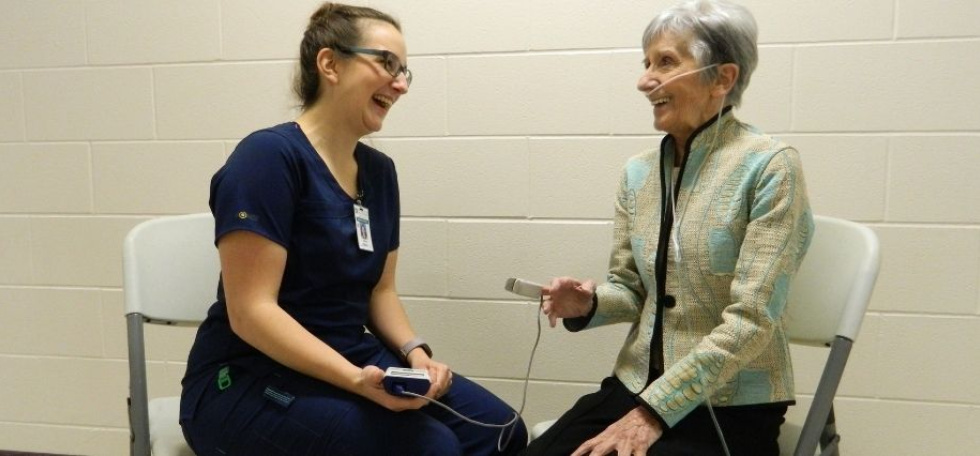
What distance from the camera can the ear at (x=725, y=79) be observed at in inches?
51.0

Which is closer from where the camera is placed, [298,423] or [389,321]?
[298,423]

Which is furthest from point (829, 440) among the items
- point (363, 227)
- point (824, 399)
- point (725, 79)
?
point (363, 227)

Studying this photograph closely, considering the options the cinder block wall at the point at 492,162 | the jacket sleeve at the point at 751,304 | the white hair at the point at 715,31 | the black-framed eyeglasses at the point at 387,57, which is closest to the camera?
the jacket sleeve at the point at 751,304

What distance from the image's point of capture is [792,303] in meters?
1.46

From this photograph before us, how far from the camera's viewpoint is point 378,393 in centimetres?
123

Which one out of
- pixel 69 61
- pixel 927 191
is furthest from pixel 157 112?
pixel 927 191

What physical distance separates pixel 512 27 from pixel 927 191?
1.08 meters

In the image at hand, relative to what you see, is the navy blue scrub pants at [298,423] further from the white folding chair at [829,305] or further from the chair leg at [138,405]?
the white folding chair at [829,305]

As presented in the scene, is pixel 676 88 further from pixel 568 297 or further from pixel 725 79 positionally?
pixel 568 297

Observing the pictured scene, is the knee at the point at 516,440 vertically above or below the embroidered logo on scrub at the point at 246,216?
below

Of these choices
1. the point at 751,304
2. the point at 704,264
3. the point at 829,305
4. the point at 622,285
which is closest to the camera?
the point at 751,304

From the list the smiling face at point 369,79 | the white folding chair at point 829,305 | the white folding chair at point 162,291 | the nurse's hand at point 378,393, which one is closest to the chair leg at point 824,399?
the white folding chair at point 829,305

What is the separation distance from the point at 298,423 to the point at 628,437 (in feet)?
1.79

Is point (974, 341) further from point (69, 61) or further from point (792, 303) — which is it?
point (69, 61)
